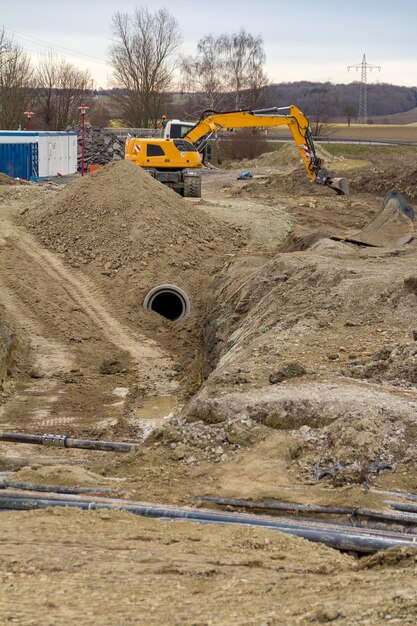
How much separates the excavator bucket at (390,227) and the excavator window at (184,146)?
9.73 meters

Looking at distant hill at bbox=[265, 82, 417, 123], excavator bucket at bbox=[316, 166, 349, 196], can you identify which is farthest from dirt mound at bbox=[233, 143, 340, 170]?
distant hill at bbox=[265, 82, 417, 123]

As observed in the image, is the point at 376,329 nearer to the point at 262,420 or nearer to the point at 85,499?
the point at 262,420

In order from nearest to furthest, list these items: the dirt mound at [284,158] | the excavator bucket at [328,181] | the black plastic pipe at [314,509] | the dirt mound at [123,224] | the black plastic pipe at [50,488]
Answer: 1. the black plastic pipe at [314,509]
2. the black plastic pipe at [50,488]
3. the dirt mound at [123,224]
4. the excavator bucket at [328,181]
5. the dirt mound at [284,158]

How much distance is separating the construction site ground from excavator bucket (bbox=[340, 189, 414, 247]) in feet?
1.98

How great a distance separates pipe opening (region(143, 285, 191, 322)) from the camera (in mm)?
20141

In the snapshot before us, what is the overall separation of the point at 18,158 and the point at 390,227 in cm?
1961

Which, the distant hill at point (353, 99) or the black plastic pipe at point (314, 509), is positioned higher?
the distant hill at point (353, 99)

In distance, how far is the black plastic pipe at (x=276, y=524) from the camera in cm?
672

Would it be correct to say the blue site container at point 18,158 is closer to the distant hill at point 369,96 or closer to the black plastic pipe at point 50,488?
the black plastic pipe at point 50,488

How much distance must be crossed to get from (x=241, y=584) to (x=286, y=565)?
1.60ft

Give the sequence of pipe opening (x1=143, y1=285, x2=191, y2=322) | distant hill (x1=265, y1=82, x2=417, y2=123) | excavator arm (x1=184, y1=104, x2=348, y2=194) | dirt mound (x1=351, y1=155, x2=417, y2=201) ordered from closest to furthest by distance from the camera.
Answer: pipe opening (x1=143, y1=285, x2=191, y2=322), excavator arm (x1=184, y1=104, x2=348, y2=194), dirt mound (x1=351, y1=155, x2=417, y2=201), distant hill (x1=265, y1=82, x2=417, y2=123)

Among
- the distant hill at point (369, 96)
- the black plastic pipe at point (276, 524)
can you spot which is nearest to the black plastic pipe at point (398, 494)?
the black plastic pipe at point (276, 524)

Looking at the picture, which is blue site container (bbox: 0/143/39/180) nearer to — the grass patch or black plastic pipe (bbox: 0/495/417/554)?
the grass patch

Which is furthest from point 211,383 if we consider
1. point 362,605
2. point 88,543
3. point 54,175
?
point 54,175
